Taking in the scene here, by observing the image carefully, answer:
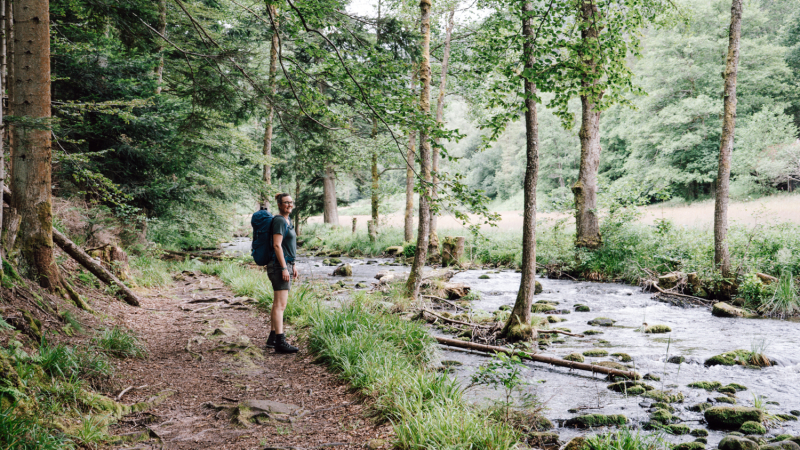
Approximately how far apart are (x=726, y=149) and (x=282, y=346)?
35.7 feet

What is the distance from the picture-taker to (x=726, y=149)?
10148mm

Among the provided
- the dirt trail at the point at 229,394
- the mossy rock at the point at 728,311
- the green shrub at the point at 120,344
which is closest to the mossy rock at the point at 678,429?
the dirt trail at the point at 229,394

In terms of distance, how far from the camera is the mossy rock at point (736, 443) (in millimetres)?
3762

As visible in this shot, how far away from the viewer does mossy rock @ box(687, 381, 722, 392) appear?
Result: 5.37 m

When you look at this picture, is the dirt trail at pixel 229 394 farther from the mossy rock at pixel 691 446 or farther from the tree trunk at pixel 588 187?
the tree trunk at pixel 588 187

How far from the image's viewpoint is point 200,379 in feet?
15.6

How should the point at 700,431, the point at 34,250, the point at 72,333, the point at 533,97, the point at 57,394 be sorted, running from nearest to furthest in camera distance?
the point at 57,394
the point at 700,431
the point at 72,333
the point at 34,250
the point at 533,97

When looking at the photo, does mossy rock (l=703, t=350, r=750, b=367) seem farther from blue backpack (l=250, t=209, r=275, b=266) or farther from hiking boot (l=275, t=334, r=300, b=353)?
blue backpack (l=250, t=209, r=275, b=266)

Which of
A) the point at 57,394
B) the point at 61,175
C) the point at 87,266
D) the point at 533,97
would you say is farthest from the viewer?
the point at 61,175

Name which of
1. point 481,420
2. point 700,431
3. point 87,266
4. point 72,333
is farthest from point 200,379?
point 700,431

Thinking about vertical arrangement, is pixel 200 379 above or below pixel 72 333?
below

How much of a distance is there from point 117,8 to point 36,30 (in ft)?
9.56

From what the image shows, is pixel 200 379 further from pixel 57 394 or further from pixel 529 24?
pixel 529 24

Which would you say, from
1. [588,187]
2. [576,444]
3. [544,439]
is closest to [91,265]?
[544,439]
